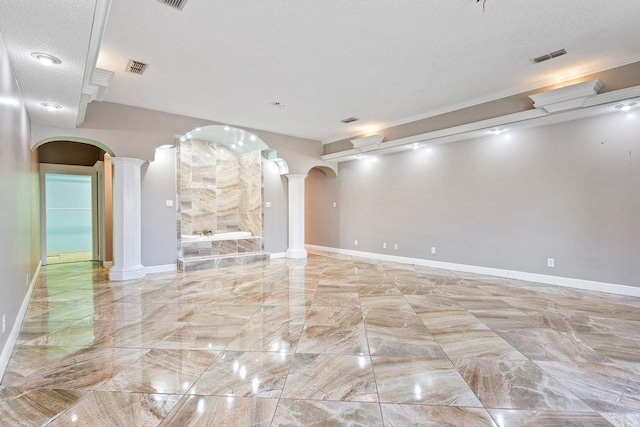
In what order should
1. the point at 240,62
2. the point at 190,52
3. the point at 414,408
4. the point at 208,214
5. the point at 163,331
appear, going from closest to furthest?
1. the point at 414,408
2. the point at 163,331
3. the point at 190,52
4. the point at 240,62
5. the point at 208,214

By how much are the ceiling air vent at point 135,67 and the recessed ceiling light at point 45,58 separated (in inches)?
42.7

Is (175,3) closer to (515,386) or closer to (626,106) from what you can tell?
(515,386)

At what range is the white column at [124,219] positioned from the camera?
17.4 feet

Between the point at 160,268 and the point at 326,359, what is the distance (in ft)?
15.3

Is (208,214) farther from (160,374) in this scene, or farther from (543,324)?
(543,324)

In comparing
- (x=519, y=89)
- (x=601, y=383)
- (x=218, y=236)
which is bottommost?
(x=601, y=383)

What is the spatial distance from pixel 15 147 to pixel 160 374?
9.22ft

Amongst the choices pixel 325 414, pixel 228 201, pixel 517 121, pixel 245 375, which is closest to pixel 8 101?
pixel 245 375

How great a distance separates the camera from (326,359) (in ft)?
8.09

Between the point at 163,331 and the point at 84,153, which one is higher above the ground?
the point at 84,153

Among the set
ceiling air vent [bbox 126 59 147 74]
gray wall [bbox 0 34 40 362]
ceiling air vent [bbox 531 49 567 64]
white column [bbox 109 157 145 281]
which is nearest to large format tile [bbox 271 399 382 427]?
gray wall [bbox 0 34 40 362]

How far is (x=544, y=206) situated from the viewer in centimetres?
495

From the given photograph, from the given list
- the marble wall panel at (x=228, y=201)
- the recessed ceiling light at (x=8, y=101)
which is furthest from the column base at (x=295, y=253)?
the recessed ceiling light at (x=8, y=101)

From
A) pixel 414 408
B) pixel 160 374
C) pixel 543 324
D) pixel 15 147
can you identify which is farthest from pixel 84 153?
pixel 543 324
